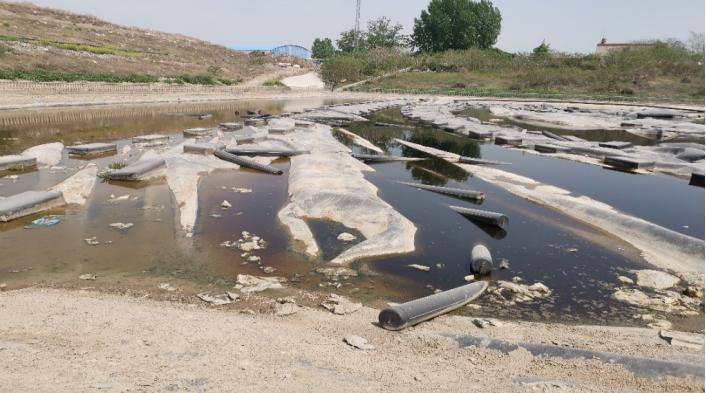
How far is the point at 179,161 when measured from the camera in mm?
14750

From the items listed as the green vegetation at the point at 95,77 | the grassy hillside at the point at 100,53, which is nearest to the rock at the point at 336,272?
the green vegetation at the point at 95,77

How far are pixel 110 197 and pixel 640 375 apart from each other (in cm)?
1209

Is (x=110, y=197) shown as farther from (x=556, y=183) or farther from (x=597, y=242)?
(x=556, y=183)

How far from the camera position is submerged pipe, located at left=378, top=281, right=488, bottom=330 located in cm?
579

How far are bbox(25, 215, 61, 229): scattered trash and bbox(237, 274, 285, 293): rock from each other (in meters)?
5.16

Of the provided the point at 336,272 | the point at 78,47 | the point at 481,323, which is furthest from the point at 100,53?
the point at 481,323

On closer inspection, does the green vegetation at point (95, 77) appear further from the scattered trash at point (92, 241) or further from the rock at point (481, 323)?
the rock at point (481, 323)

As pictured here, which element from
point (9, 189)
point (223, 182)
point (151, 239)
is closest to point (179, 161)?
point (223, 182)

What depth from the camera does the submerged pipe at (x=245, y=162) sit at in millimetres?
14984

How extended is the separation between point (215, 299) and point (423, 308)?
3137 mm

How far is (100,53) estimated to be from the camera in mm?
47938

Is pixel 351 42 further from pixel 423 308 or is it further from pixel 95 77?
pixel 423 308

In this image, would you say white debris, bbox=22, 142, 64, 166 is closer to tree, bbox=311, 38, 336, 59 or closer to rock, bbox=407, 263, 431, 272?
rock, bbox=407, 263, 431, 272

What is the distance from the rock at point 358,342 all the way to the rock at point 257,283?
83.1 inches
